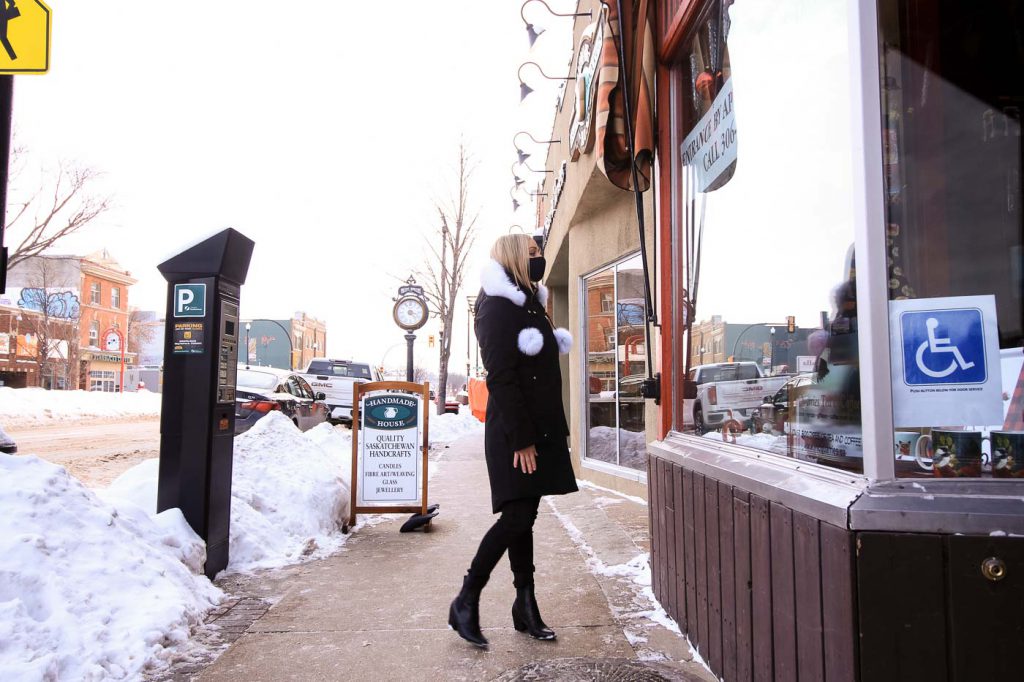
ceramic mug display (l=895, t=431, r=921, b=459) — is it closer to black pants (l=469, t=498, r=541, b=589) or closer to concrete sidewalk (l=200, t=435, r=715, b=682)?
concrete sidewalk (l=200, t=435, r=715, b=682)

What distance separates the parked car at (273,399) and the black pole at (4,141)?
7808 mm

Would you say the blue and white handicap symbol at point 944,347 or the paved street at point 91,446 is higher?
the blue and white handicap symbol at point 944,347

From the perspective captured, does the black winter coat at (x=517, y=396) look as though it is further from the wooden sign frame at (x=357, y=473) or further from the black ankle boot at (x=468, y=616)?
the wooden sign frame at (x=357, y=473)

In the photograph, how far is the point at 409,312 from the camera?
38.5 feet

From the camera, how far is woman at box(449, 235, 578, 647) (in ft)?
10.7

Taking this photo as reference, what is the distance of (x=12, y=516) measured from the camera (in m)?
3.30

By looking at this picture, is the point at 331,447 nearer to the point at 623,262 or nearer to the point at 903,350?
the point at 623,262

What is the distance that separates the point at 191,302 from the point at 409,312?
23.5ft

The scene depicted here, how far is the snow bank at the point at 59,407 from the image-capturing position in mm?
21781

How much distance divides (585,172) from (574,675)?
5.66 m

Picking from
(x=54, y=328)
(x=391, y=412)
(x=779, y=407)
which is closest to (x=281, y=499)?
(x=391, y=412)

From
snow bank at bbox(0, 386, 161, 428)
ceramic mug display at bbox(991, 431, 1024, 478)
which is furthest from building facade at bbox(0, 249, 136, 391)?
ceramic mug display at bbox(991, 431, 1024, 478)

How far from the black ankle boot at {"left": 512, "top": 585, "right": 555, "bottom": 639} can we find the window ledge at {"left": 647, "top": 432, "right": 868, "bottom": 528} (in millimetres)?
959

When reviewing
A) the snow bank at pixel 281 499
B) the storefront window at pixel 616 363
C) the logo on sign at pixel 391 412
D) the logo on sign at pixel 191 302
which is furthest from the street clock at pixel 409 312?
the logo on sign at pixel 191 302
